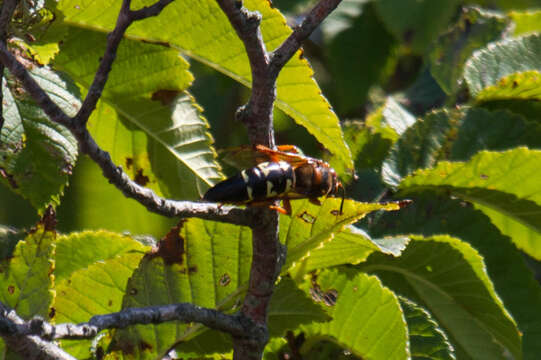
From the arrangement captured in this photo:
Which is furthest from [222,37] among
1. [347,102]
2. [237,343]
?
[347,102]

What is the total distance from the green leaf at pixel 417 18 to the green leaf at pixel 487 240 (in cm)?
137

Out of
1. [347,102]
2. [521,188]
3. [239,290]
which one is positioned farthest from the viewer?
[347,102]

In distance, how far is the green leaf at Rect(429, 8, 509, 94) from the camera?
159 centimetres

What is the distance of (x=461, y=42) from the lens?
1.68 m

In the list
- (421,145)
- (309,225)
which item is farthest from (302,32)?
(421,145)

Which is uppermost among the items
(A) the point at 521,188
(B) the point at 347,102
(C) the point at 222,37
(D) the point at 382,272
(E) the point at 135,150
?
(C) the point at 222,37

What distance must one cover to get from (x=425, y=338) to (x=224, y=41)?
51cm

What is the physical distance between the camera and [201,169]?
119cm

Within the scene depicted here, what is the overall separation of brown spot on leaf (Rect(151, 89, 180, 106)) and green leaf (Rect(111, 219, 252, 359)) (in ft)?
0.89

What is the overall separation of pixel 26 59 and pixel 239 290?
1.39 ft

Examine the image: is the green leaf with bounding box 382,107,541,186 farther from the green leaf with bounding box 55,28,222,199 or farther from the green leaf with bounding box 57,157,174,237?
the green leaf with bounding box 57,157,174,237

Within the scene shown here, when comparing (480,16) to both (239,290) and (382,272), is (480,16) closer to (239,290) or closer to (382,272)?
(382,272)

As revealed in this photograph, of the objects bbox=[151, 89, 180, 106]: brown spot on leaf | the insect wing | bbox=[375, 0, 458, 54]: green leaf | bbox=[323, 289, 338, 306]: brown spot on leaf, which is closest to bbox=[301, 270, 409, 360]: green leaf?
bbox=[323, 289, 338, 306]: brown spot on leaf

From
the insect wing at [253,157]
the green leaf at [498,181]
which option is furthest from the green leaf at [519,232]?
the insect wing at [253,157]
